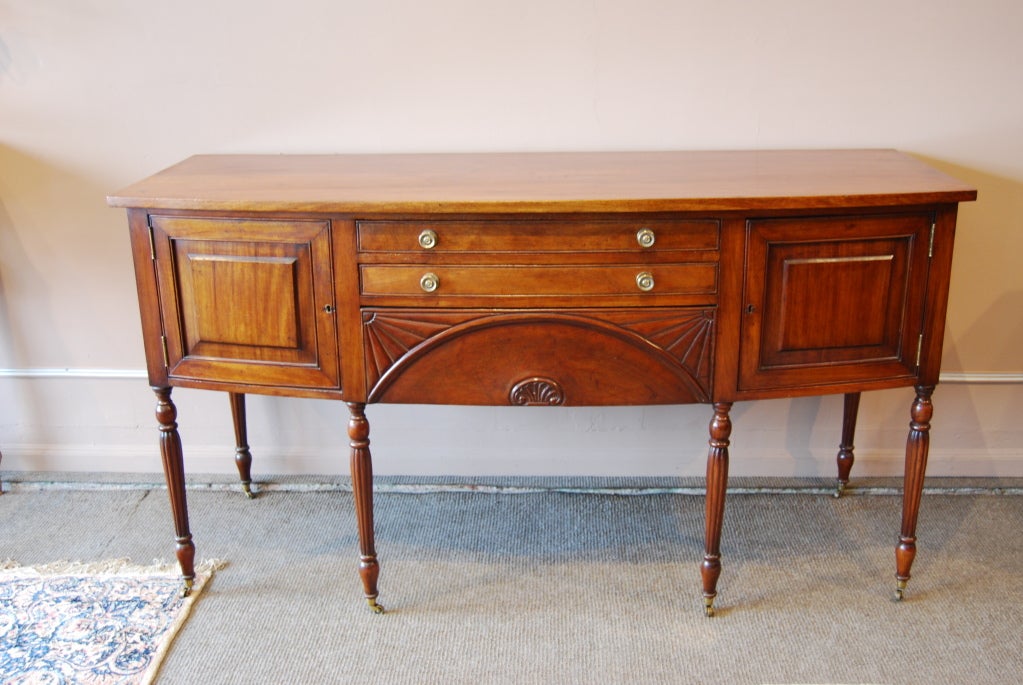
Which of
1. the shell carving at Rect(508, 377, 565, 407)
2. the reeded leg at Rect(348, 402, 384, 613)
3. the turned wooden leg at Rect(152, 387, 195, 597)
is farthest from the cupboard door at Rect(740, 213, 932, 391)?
the turned wooden leg at Rect(152, 387, 195, 597)

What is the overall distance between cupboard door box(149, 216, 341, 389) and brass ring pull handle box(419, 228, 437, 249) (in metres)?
0.18

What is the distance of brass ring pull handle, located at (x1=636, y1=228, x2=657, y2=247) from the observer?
70.3 inches

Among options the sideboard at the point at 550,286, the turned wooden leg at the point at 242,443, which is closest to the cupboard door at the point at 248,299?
the sideboard at the point at 550,286

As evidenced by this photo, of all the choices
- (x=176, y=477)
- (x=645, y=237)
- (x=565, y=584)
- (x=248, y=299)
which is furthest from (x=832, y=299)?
(x=176, y=477)

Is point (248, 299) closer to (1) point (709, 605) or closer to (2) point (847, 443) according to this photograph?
(1) point (709, 605)

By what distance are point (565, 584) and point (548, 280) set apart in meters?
0.74

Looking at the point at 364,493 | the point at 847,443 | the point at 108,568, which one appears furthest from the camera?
the point at 847,443

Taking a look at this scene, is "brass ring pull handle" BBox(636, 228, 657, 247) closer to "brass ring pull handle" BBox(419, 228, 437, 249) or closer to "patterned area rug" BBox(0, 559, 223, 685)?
"brass ring pull handle" BBox(419, 228, 437, 249)

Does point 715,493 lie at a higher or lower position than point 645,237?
lower

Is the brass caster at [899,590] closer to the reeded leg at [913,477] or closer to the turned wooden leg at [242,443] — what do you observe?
the reeded leg at [913,477]

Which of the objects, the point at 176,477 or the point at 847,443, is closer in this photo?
the point at 176,477

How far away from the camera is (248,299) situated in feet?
6.17

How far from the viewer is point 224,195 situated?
6.03 ft

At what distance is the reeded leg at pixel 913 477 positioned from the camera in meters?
1.99
